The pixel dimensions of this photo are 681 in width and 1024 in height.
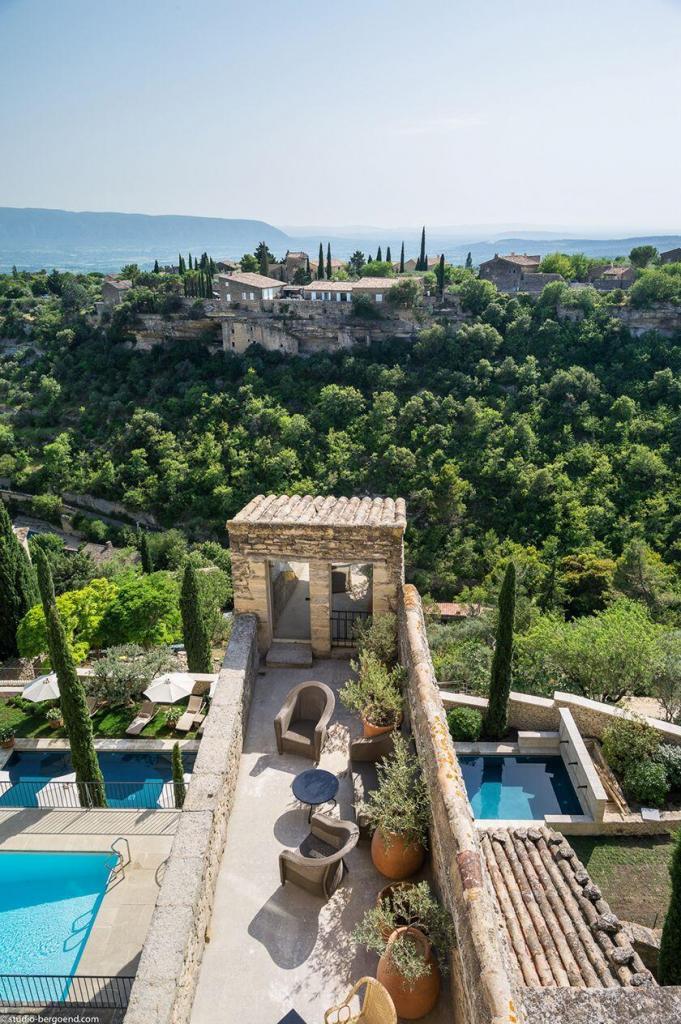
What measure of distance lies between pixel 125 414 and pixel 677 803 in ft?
→ 163

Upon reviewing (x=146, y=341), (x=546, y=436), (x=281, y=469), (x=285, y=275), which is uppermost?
(x=285, y=275)

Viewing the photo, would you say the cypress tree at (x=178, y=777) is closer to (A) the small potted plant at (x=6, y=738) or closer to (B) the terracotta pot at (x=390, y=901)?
(A) the small potted plant at (x=6, y=738)

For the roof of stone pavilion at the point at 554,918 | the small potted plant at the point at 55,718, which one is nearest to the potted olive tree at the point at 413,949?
the roof of stone pavilion at the point at 554,918

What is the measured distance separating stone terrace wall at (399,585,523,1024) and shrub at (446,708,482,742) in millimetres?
7675

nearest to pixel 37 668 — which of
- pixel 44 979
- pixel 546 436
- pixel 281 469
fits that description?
pixel 44 979

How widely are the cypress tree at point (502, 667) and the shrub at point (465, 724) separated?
1.27 ft

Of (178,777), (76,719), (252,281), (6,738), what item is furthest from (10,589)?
(252,281)

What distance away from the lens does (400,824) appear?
5.77 m

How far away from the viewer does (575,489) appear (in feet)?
122

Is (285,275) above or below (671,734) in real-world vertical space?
above

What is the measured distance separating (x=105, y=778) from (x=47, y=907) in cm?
426

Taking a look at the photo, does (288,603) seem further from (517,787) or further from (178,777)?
(517,787)

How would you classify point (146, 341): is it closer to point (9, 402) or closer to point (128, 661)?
point (9, 402)

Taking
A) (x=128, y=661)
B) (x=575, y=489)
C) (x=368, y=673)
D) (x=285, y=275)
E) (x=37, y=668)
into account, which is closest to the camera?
(x=368, y=673)
